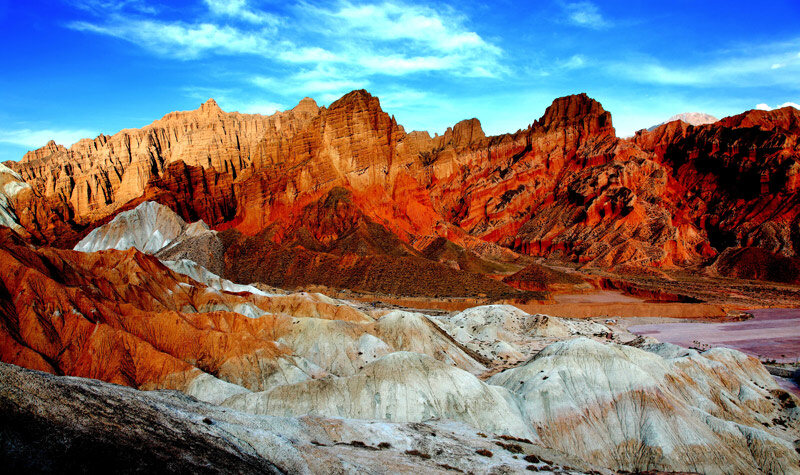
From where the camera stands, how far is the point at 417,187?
156 metres

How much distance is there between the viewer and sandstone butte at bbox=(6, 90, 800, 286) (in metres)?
133

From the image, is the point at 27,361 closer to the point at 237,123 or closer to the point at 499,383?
the point at 499,383

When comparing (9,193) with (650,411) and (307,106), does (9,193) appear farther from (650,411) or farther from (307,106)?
(650,411)

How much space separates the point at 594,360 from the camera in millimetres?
35062

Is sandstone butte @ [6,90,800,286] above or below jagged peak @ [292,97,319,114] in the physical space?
below

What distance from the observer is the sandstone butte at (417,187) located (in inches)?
5226

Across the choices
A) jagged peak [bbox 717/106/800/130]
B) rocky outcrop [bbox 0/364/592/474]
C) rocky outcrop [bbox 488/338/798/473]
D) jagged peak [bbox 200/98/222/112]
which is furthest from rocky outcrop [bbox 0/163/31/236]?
jagged peak [bbox 717/106/800/130]

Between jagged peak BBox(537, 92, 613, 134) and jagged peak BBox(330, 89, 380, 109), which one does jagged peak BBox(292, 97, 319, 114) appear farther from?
jagged peak BBox(537, 92, 613, 134)

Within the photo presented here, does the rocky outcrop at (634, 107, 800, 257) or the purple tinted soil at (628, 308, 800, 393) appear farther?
the rocky outcrop at (634, 107, 800, 257)

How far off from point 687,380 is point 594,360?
24.6ft

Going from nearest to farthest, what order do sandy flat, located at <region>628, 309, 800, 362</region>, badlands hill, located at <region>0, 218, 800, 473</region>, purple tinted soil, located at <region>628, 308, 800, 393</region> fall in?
badlands hill, located at <region>0, 218, 800, 473</region>, purple tinted soil, located at <region>628, 308, 800, 393</region>, sandy flat, located at <region>628, 309, 800, 362</region>

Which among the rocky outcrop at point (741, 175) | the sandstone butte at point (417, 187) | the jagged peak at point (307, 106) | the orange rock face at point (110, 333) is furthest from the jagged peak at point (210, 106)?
the rocky outcrop at point (741, 175)

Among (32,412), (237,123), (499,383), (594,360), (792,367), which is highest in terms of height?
(237,123)

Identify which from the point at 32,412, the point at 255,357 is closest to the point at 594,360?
the point at 255,357
